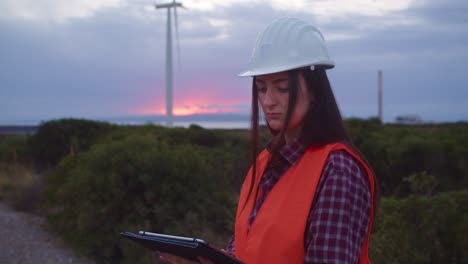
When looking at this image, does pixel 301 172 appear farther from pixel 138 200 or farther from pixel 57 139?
pixel 57 139

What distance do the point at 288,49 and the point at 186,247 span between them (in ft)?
2.75

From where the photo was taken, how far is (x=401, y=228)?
211 inches

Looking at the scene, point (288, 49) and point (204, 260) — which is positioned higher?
point (288, 49)

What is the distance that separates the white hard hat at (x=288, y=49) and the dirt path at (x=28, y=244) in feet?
19.6

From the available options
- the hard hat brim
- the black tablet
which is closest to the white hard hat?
the hard hat brim

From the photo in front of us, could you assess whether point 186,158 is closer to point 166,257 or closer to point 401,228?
point 401,228

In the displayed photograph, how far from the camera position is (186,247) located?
1.87 m

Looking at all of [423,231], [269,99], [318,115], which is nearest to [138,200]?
[423,231]

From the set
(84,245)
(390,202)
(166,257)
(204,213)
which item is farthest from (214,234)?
(166,257)

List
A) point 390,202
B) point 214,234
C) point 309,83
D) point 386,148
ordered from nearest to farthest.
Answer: point 309,83, point 390,202, point 214,234, point 386,148

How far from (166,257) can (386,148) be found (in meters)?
10.6

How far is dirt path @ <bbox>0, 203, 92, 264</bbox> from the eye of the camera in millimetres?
7520

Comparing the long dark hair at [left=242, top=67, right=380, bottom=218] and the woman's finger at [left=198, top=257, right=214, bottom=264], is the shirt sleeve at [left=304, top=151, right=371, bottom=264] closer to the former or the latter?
the long dark hair at [left=242, top=67, right=380, bottom=218]

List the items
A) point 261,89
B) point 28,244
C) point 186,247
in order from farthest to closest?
point 28,244 → point 261,89 → point 186,247
